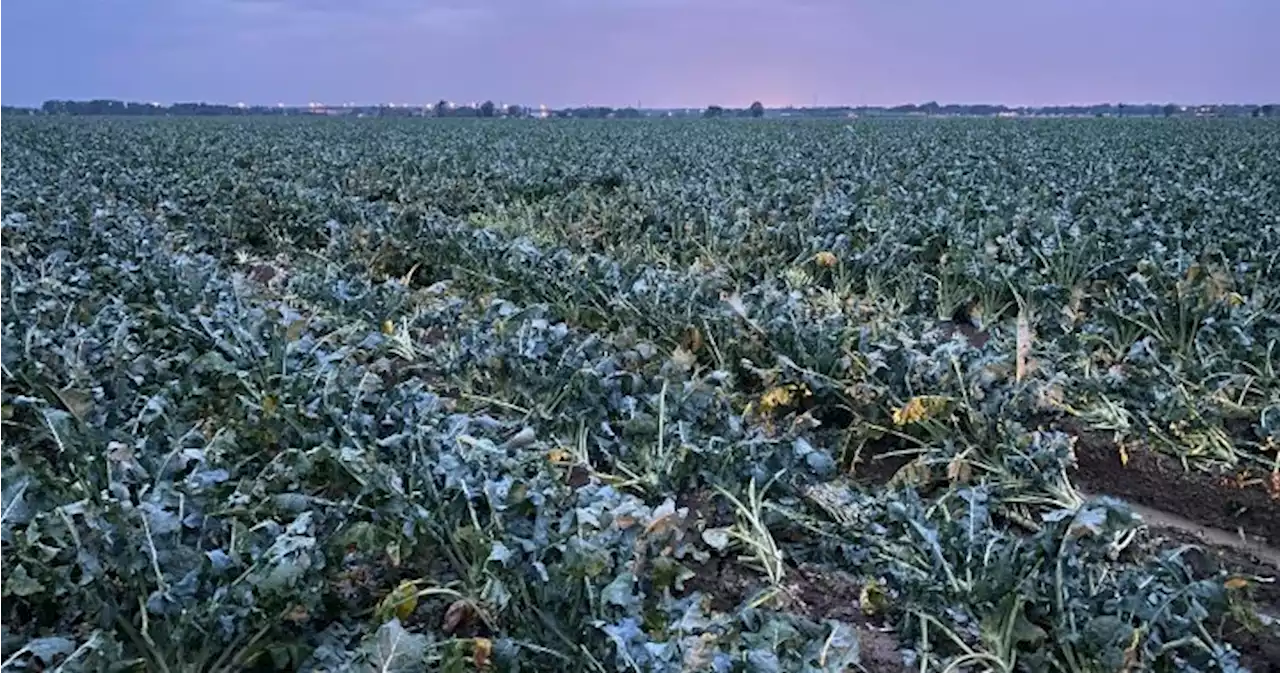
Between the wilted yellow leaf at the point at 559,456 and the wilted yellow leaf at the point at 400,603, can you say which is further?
the wilted yellow leaf at the point at 559,456

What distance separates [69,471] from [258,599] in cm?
137

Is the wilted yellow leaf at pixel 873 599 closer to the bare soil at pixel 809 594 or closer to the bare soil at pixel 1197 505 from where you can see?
the bare soil at pixel 809 594

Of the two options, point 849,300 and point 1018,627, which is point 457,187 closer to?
point 849,300

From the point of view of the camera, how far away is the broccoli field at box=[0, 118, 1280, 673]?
270 centimetres

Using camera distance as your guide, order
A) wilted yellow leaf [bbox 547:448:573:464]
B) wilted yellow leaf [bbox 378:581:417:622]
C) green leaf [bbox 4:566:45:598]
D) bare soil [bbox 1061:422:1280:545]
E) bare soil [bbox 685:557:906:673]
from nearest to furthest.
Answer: green leaf [bbox 4:566:45:598]
wilted yellow leaf [bbox 378:581:417:622]
bare soil [bbox 685:557:906:673]
wilted yellow leaf [bbox 547:448:573:464]
bare soil [bbox 1061:422:1280:545]

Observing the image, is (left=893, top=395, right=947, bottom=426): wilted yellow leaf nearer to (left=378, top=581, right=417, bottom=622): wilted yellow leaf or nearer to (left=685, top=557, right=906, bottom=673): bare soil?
(left=685, top=557, right=906, bottom=673): bare soil

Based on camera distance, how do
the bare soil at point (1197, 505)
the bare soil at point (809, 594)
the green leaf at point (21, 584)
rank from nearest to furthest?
the green leaf at point (21, 584) < the bare soil at point (809, 594) < the bare soil at point (1197, 505)

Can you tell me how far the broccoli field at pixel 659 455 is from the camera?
2.70 m

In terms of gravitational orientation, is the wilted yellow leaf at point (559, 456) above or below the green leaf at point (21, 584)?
below

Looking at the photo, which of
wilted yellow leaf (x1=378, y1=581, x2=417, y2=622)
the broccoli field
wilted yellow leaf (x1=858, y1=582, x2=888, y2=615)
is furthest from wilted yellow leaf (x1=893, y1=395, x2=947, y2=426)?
wilted yellow leaf (x1=378, y1=581, x2=417, y2=622)

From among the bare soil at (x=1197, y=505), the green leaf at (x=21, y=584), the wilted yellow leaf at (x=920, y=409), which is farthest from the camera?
the wilted yellow leaf at (x=920, y=409)

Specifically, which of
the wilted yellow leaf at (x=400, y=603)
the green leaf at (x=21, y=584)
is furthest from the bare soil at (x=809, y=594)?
the green leaf at (x=21, y=584)

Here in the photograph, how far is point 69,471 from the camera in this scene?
11.7ft

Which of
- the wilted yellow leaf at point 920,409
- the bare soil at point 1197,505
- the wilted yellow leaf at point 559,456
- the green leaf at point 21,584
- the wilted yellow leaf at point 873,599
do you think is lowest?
the bare soil at point 1197,505
